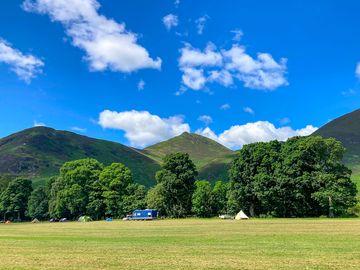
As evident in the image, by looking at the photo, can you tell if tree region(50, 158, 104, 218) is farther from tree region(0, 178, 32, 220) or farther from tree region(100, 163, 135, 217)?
tree region(0, 178, 32, 220)

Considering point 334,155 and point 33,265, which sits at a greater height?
point 334,155

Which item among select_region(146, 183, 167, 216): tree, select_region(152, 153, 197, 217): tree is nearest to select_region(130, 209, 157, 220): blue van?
select_region(146, 183, 167, 216): tree

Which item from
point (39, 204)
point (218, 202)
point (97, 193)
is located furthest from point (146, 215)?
point (39, 204)

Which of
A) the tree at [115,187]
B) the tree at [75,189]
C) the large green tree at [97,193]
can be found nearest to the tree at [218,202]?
the large green tree at [97,193]

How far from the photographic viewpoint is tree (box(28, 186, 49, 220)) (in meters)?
142

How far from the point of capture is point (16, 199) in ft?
484

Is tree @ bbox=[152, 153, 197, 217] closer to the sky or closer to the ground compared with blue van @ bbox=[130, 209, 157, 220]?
closer to the sky

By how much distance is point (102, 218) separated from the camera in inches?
4867

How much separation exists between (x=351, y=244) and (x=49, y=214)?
425 ft

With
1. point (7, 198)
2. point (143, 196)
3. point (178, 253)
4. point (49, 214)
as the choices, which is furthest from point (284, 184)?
point (7, 198)

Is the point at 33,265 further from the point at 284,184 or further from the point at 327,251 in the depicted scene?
the point at 284,184

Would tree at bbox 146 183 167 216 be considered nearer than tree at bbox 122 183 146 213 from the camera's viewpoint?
Yes

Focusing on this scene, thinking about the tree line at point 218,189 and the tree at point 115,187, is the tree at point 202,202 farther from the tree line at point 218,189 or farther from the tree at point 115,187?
the tree at point 115,187

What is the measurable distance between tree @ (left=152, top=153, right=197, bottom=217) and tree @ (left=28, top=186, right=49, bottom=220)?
54659 millimetres
